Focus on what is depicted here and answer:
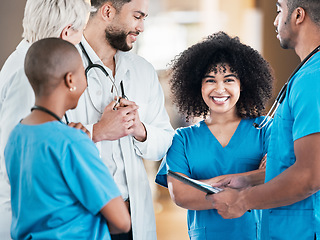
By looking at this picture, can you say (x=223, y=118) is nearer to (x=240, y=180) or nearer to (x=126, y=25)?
(x=240, y=180)

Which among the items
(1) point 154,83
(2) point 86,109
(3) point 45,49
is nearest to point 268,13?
(1) point 154,83

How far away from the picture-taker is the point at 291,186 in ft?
4.35

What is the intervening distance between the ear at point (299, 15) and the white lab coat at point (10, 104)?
0.89 meters

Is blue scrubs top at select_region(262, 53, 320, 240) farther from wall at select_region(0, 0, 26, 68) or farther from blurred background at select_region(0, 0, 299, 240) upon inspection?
wall at select_region(0, 0, 26, 68)

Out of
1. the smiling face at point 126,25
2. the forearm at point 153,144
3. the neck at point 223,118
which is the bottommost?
the forearm at point 153,144

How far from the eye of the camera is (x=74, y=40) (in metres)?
1.45

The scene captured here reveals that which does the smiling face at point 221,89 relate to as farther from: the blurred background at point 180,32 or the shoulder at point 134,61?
the blurred background at point 180,32

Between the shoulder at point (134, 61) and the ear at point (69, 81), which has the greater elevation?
the shoulder at point (134, 61)

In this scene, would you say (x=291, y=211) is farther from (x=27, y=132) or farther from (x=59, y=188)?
(x=27, y=132)

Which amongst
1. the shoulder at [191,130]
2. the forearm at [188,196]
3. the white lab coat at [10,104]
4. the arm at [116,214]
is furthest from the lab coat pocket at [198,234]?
the white lab coat at [10,104]

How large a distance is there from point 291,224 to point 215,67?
0.72m

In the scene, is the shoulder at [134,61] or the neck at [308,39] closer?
the neck at [308,39]

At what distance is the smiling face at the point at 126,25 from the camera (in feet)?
5.91

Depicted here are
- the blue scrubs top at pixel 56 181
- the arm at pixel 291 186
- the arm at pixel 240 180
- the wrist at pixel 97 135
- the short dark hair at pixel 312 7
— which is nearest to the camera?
the blue scrubs top at pixel 56 181
